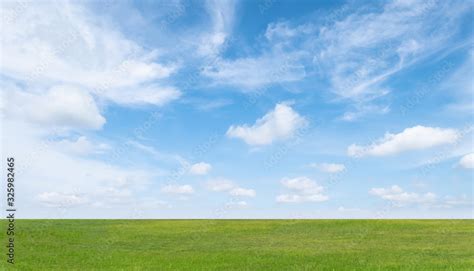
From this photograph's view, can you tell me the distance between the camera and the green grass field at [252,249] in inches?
1141

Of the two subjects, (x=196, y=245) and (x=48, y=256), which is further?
(x=196, y=245)

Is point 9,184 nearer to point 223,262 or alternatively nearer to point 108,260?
point 108,260

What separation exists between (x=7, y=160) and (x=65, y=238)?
1825 centimetres

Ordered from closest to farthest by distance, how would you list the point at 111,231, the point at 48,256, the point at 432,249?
the point at 48,256
the point at 432,249
the point at 111,231

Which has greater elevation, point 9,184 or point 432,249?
point 9,184

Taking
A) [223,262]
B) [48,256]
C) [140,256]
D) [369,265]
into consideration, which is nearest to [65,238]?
[48,256]

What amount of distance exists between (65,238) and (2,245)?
716 cm

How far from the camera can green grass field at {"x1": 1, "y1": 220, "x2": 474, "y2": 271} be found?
28984 millimetres

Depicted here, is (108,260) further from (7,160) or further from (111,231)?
(111,231)

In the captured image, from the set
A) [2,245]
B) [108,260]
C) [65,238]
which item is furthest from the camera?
[65,238]

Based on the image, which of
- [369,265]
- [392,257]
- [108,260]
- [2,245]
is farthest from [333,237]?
[2,245]

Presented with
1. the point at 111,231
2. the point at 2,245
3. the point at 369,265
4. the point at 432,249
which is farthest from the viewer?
the point at 111,231

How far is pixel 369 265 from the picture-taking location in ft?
93.0

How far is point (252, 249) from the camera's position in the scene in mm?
37031
